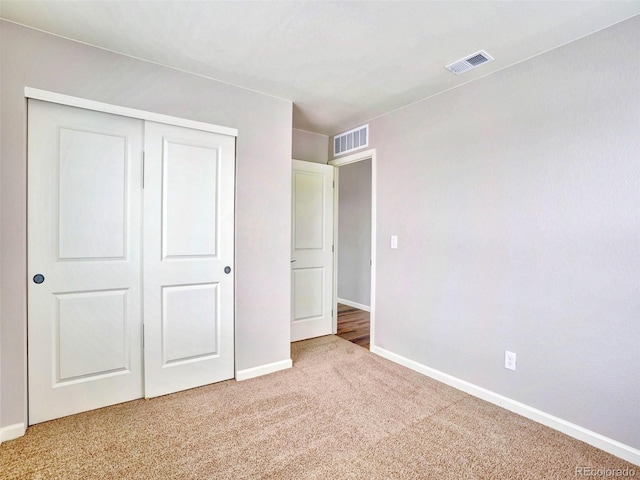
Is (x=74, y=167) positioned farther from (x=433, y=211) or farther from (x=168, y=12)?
(x=433, y=211)

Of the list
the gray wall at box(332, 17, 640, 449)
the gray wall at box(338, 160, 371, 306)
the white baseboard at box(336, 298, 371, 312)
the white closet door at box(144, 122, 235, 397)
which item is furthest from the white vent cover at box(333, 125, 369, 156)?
the white baseboard at box(336, 298, 371, 312)

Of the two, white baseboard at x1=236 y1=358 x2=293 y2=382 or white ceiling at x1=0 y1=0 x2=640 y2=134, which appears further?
white baseboard at x1=236 y1=358 x2=293 y2=382

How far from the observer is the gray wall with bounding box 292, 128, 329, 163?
150 inches

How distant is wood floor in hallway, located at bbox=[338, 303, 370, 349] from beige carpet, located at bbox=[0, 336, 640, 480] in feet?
4.06

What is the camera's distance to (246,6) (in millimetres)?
1739

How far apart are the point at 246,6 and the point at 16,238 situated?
1888 millimetres

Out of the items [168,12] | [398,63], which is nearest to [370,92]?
[398,63]

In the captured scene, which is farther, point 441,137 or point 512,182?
point 441,137

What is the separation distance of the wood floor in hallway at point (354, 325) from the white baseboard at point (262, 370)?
1.02m

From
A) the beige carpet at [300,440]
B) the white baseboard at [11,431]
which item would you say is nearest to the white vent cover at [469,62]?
the beige carpet at [300,440]

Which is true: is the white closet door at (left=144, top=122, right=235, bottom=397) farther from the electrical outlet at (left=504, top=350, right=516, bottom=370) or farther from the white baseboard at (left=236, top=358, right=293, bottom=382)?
the electrical outlet at (left=504, top=350, right=516, bottom=370)

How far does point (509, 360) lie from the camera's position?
231cm

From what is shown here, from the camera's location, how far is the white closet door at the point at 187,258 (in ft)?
7.80

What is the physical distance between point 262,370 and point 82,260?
5.31ft
